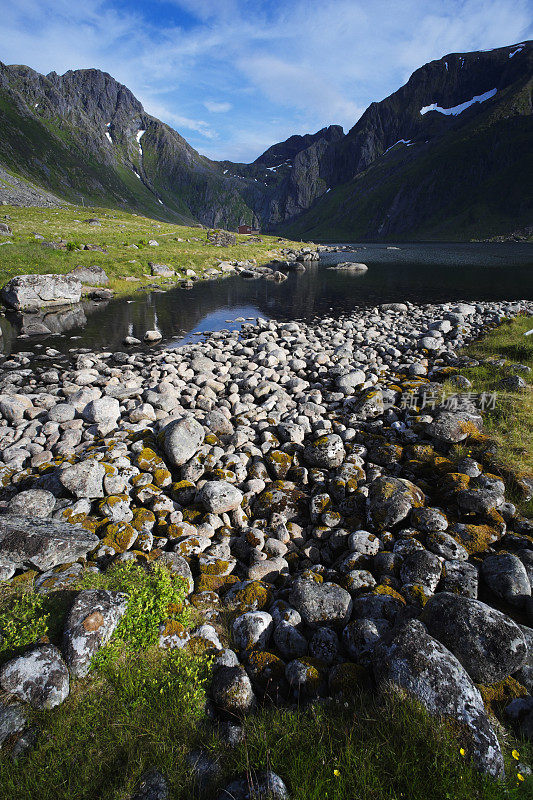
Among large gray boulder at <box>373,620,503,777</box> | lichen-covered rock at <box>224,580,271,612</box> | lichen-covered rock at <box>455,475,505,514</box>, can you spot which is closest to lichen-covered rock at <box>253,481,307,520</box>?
lichen-covered rock at <box>224,580,271,612</box>

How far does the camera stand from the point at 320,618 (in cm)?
552

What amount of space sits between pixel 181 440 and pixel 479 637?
750 cm

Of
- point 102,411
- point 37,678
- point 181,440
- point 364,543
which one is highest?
point 37,678

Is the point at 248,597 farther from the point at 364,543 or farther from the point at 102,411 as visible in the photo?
the point at 102,411

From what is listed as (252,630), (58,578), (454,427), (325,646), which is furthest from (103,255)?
(325,646)

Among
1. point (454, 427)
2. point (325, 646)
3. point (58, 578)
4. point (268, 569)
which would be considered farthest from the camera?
point (454, 427)

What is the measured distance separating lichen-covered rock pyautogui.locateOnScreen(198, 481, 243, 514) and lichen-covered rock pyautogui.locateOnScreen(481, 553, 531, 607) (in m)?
5.12

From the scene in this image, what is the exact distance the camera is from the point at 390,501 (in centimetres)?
779

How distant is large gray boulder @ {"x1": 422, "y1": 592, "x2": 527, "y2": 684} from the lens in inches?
173

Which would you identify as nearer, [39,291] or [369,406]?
[369,406]

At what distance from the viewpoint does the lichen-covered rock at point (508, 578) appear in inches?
228

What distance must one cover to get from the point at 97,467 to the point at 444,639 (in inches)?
295

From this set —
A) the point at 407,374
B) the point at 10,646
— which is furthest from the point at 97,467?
the point at 407,374

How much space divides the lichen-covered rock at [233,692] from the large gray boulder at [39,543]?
3.33 metres
